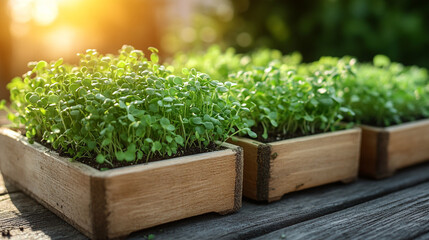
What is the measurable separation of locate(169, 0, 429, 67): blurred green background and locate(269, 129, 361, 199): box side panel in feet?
4.94

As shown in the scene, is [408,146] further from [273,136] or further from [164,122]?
[164,122]

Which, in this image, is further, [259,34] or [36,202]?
[259,34]

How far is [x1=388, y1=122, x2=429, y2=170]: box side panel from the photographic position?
175 cm

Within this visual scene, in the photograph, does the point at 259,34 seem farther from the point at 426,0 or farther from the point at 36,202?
the point at 36,202

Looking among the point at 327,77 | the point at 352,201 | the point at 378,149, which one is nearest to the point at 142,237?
the point at 352,201

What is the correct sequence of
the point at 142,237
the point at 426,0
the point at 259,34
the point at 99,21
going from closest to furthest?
the point at 142,237 → the point at 426,0 → the point at 259,34 → the point at 99,21

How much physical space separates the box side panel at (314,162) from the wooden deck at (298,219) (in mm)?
49

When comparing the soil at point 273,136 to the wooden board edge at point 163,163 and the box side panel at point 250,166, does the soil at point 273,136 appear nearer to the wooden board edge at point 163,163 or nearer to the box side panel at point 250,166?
the box side panel at point 250,166

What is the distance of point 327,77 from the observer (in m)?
1.63

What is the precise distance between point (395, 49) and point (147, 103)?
7.35ft

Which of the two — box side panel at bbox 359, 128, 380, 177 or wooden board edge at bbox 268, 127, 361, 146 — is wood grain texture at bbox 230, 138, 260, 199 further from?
box side panel at bbox 359, 128, 380, 177

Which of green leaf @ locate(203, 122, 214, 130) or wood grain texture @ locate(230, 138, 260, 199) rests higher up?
green leaf @ locate(203, 122, 214, 130)

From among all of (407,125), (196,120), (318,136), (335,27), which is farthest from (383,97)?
(335,27)

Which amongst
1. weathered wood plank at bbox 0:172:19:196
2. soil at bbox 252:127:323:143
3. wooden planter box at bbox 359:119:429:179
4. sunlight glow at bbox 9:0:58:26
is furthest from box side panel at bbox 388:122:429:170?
sunlight glow at bbox 9:0:58:26
